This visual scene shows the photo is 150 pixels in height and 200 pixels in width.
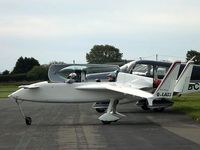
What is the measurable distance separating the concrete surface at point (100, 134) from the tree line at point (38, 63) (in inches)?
2892

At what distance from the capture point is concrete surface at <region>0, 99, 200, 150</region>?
508 inches

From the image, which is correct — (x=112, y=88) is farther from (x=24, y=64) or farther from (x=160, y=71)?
(x=24, y=64)

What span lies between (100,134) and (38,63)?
126 m

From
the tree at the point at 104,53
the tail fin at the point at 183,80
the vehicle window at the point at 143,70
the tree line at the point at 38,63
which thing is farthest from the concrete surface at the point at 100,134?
the tree at the point at 104,53

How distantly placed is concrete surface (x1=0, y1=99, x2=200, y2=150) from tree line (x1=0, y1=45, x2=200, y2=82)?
241 ft

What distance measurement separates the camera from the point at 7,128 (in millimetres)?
18016

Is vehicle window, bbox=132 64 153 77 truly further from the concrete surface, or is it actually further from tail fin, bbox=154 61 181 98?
tail fin, bbox=154 61 181 98

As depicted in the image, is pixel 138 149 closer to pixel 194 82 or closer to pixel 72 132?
pixel 72 132

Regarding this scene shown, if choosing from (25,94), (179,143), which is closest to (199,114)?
(25,94)

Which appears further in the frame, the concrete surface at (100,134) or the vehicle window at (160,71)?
the vehicle window at (160,71)

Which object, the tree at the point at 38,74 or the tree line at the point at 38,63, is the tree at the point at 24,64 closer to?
the tree line at the point at 38,63

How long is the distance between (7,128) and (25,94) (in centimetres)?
264

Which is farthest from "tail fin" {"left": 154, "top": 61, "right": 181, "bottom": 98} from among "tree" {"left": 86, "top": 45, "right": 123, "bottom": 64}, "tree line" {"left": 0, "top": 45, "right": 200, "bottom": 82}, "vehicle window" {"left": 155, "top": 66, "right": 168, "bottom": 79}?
"tree" {"left": 86, "top": 45, "right": 123, "bottom": 64}

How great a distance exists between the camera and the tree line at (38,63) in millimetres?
113688
